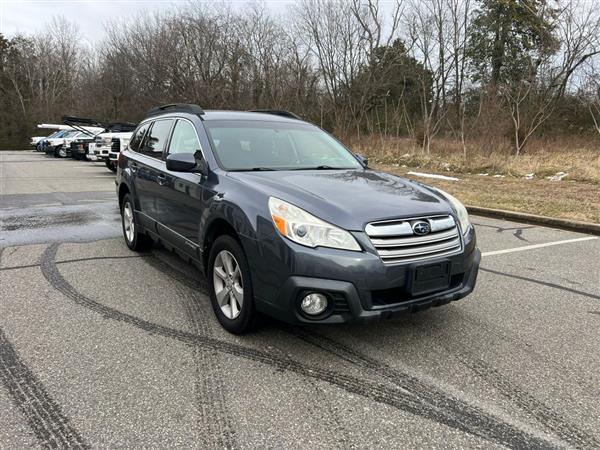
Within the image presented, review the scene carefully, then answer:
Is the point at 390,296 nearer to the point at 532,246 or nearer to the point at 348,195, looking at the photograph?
the point at 348,195

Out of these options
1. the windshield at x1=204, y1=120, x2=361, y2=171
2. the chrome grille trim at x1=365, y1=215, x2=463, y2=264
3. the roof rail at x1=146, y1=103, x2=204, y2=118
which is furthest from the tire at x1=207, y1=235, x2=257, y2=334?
the roof rail at x1=146, y1=103, x2=204, y2=118

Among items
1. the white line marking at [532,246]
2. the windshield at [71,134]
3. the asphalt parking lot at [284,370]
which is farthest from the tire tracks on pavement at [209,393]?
the windshield at [71,134]

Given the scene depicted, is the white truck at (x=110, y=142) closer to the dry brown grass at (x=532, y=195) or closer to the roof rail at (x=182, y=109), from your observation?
the dry brown grass at (x=532, y=195)

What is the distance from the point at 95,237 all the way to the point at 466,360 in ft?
18.0

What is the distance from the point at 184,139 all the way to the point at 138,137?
5.83 feet

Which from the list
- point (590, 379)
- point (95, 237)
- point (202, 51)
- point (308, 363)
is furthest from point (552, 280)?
point (202, 51)

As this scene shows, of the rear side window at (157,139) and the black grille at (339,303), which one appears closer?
the black grille at (339,303)

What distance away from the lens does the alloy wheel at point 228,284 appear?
345cm

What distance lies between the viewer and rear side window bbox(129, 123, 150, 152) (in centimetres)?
588

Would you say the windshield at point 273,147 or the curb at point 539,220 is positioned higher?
the windshield at point 273,147

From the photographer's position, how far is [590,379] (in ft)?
9.75

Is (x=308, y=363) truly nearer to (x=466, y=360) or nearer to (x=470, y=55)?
(x=466, y=360)

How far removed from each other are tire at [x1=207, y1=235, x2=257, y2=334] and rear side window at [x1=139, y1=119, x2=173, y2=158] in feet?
6.29

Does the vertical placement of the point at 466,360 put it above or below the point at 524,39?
below
